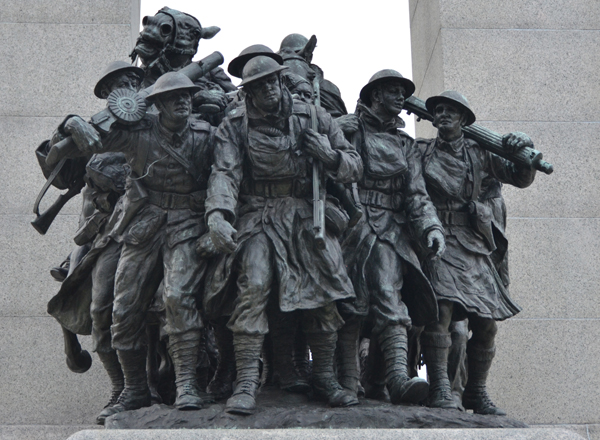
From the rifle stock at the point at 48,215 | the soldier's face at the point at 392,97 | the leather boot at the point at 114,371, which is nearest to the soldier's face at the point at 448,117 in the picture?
the soldier's face at the point at 392,97

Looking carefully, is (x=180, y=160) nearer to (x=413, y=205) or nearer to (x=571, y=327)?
(x=413, y=205)

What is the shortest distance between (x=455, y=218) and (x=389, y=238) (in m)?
0.78

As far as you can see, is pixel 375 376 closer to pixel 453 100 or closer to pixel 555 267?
pixel 453 100

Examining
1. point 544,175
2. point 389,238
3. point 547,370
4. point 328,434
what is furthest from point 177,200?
point 544,175

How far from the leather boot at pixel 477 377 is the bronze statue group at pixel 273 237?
0.06ft

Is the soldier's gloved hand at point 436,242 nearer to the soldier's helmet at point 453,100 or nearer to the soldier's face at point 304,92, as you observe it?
the soldier's helmet at point 453,100

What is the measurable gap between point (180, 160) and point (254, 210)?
2.18ft

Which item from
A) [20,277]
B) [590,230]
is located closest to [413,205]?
[590,230]

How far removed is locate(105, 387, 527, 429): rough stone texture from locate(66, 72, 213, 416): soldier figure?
350mm

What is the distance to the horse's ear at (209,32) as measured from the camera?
10766mm

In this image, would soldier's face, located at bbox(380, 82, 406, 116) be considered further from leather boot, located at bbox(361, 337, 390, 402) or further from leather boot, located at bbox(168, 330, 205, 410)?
leather boot, located at bbox(168, 330, 205, 410)

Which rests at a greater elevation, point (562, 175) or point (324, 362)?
point (562, 175)

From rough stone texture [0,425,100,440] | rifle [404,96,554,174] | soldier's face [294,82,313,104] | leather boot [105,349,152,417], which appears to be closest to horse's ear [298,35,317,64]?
soldier's face [294,82,313,104]

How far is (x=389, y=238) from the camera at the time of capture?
9508 millimetres
